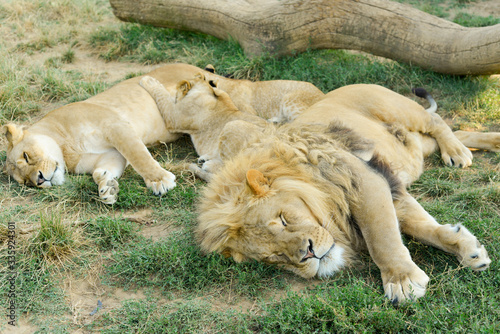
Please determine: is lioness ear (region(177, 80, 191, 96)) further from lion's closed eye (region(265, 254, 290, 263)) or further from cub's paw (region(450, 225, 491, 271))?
cub's paw (region(450, 225, 491, 271))

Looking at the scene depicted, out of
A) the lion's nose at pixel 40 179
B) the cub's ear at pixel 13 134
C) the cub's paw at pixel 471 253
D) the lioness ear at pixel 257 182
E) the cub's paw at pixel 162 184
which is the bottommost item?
the lion's nose at pixel 40 179

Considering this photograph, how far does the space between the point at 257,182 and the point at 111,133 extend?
2.09 metres

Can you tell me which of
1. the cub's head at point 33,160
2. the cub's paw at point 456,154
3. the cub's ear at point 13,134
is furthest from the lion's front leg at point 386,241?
the cub's ear at point 13,134

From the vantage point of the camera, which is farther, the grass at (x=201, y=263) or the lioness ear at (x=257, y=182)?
the lioness ear at (x=257, y=182)

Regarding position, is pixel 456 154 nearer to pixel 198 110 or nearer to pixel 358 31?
pixel 358 31

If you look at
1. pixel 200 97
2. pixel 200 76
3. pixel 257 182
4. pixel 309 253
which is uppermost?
pixel 257 182

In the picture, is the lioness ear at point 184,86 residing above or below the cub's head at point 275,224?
below

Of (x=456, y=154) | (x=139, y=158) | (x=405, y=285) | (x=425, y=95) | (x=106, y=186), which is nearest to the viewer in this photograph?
(x=405, y=285)

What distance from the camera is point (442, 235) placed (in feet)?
9.19

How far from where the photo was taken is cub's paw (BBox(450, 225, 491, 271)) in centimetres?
268

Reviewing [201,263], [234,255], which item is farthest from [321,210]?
[201,263]

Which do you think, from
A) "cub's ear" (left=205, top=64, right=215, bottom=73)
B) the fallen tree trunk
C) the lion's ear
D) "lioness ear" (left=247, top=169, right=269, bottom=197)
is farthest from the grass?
"cub's ear" (left=205, top=64, right=215, bottom=73)

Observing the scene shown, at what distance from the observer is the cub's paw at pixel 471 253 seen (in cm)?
268

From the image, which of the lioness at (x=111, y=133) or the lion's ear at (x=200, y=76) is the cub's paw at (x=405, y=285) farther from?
the lion's ear at (x=200, y=76)
